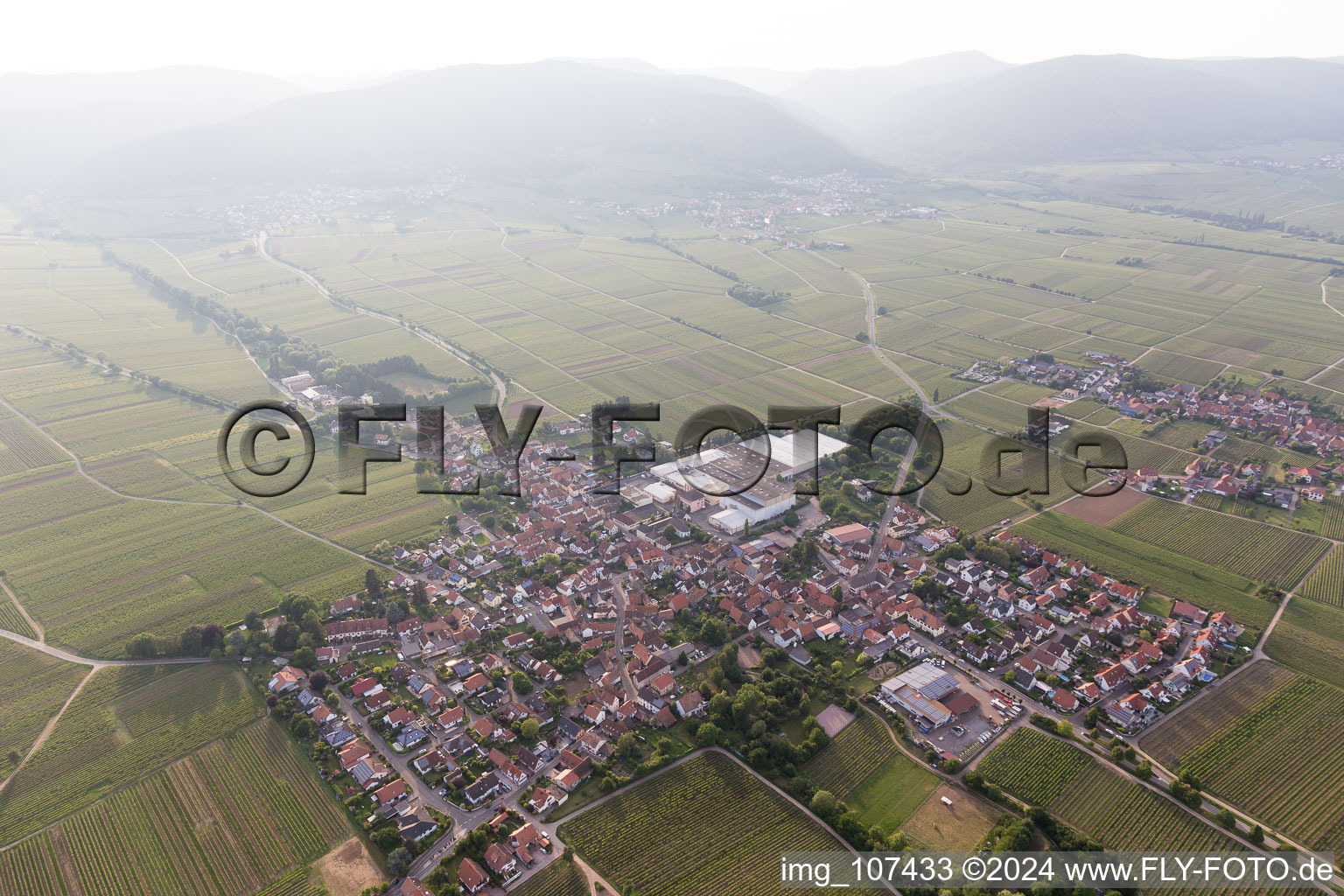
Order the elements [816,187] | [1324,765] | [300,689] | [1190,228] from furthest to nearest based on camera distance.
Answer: [816,187] → [1190,228] → [300,689] → [1324,765]

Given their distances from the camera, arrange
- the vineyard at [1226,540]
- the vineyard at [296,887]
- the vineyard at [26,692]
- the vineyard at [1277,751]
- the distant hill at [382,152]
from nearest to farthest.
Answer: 1. the vineyard at [296,887]
2. the vineyard at [1277,751]
3. the vineyard at [26,692]
4. the vineyard at [1226,540]
5. the distant hill at [382,152]

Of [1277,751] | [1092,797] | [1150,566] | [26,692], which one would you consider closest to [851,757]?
[1092,797]

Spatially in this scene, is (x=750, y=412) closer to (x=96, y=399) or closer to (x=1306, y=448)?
(x=1306, y=448)

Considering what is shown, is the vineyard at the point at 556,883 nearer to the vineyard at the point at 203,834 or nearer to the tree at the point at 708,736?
the tree at the point at 708,736

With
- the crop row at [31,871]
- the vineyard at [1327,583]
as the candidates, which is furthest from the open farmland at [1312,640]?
the crop row at [31,871]

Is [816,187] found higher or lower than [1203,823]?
higher

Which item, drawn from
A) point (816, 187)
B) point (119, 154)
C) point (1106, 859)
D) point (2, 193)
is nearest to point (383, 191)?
point (119, 154)

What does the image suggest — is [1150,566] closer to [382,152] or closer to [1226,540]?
[1226,540]
